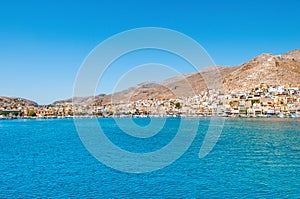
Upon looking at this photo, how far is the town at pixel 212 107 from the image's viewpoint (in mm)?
107625

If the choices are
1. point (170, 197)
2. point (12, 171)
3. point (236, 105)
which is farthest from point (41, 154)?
point (236, 105)

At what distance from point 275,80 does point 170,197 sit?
136 metres

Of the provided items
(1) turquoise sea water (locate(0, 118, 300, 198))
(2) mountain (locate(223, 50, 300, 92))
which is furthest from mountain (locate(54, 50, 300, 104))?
(1) turquoise sea water (locate(0, 118, 300, 198))

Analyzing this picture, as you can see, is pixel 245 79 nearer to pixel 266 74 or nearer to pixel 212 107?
pixel 266 74

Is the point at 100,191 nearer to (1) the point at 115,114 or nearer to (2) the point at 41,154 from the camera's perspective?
(2) the point at 41,154

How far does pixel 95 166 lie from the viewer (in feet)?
87.2

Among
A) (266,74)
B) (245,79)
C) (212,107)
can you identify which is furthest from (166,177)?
(245,79)

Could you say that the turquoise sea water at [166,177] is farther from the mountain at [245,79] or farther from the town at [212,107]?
the mountain at [245,79]

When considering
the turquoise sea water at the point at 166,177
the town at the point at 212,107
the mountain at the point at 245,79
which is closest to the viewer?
the turquoise sea water at the point at 166,177

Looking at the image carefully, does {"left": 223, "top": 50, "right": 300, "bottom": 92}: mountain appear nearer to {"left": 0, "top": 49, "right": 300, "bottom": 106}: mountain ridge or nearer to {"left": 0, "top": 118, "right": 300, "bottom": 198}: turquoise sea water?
{"left": 0, "top": 49, "right": 300, "bottom": 106}: mountain ridge

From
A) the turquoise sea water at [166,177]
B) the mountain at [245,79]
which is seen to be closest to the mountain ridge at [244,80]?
the mountain at [245,79]

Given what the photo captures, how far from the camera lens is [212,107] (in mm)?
122438

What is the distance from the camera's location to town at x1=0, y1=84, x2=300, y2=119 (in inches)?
4237

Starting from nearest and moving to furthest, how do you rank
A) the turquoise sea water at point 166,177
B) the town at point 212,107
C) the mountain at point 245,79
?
the turquoise sea water at point 166,177 → the town at point 212,107 → the mountain at point 245,79
